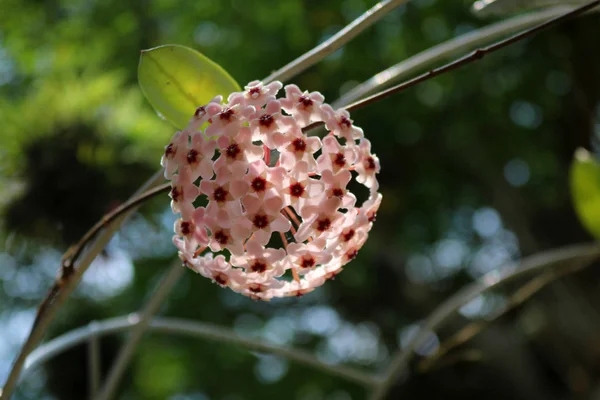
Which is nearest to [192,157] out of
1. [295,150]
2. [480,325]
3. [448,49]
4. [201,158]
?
[201,158]

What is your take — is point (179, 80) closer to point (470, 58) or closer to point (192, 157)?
point (192, 157)

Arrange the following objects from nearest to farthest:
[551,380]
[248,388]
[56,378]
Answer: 1. [56,378]
2. [551,380]
3. [248,388]

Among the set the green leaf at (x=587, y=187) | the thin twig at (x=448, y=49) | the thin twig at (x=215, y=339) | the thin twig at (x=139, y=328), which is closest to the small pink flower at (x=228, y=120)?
the thin twig at (x=448, y=49)

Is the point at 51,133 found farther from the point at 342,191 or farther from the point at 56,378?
the point at 56,378

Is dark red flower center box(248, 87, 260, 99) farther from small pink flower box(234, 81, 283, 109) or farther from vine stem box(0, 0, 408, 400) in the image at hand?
vine stem box(0, 0, 408, 400)

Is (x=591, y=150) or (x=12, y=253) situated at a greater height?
(x=12, y=253)

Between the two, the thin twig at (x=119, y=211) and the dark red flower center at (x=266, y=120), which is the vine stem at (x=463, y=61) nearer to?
the dark red flower center at (x=266, y=120)

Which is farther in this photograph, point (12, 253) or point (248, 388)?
point (248, 388)

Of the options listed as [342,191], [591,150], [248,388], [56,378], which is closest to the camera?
[342,191]

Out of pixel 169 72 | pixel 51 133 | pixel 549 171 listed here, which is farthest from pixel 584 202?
pixel 549 171

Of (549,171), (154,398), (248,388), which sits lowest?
(154,398)
